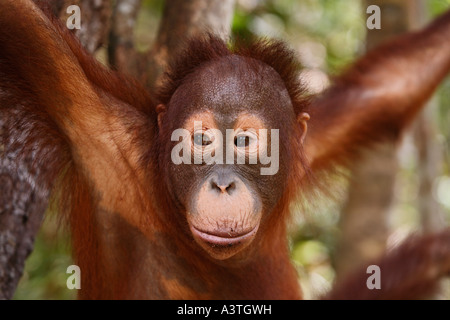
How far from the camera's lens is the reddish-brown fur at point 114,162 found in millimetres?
3121

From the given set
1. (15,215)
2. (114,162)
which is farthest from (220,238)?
(15,215)

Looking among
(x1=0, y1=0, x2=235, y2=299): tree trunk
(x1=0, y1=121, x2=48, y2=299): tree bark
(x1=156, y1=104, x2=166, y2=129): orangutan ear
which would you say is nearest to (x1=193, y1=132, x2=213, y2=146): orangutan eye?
(x1=156, y1=104, x2=166, y2=129): orangutan ear

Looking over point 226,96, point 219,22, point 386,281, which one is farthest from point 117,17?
point 386,281

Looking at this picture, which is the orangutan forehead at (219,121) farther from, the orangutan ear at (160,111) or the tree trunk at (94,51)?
the tree trunk at (94,51)

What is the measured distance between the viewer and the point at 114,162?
3393 millimetres

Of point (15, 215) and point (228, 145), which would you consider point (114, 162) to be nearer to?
point (228, 145)

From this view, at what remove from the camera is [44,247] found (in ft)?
21.4

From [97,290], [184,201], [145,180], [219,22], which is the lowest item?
[97,290]

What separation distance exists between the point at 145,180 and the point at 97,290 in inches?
30.6

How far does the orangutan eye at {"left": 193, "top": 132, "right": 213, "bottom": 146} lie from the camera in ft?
9.95

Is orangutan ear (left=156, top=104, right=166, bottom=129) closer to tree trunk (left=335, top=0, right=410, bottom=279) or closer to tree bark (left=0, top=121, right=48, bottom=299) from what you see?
tree bark (left=0, top=121, right=48, bottom=299)

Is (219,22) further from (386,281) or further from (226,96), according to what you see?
(386,281)

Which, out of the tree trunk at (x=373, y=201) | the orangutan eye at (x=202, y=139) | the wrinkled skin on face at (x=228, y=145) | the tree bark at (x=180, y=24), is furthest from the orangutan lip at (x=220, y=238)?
the tree trunk at (x=373, y=201)

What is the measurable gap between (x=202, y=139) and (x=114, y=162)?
2.03 feet
